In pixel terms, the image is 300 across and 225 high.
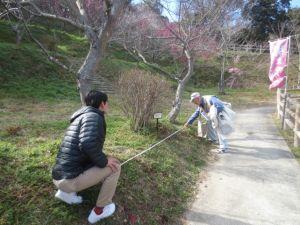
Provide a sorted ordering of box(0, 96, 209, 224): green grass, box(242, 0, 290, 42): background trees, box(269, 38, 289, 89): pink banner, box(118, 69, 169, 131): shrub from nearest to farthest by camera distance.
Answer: box(0, 96, 209, 224): green grass, box(118, 69, 169, 131): shrub, box(269, 38, 289, 89): pink banner, box(242, 0, 290, 42): background trees

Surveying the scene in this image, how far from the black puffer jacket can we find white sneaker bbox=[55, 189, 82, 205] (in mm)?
266

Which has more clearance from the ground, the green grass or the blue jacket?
the blue jacket

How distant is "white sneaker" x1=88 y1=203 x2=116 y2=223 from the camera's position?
12.8 feet

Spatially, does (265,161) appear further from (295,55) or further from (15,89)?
(295,55)

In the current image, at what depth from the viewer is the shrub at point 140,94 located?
23.9 ft

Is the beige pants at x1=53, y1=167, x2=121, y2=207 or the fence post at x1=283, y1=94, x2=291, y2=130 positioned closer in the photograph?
the beige pants at x1=53, y1=167, x2=121, y2=207

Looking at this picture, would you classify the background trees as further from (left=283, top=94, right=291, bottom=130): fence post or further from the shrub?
the shrub

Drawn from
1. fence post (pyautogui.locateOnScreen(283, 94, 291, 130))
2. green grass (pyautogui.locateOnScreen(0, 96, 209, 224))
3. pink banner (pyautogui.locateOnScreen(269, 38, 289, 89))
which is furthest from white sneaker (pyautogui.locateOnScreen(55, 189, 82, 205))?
pink banner (pyautogui.locateOnScreen(269, 38, 289, 89))

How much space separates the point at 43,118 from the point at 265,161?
6.01 metres

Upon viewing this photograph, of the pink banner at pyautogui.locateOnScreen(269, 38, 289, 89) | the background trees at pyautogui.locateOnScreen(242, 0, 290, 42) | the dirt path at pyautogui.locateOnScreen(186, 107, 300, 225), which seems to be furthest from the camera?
the background trees at pyautogui.locateOnScreen(242, 0, 290, 42)

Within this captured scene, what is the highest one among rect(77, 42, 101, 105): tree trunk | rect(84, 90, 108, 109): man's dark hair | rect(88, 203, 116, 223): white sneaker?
rect(77, 42, 101, 105): tree trunk

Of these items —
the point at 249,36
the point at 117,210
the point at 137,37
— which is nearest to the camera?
the point at 117,210

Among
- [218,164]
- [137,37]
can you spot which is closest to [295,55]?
[137,37]

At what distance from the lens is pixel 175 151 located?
7027mm
